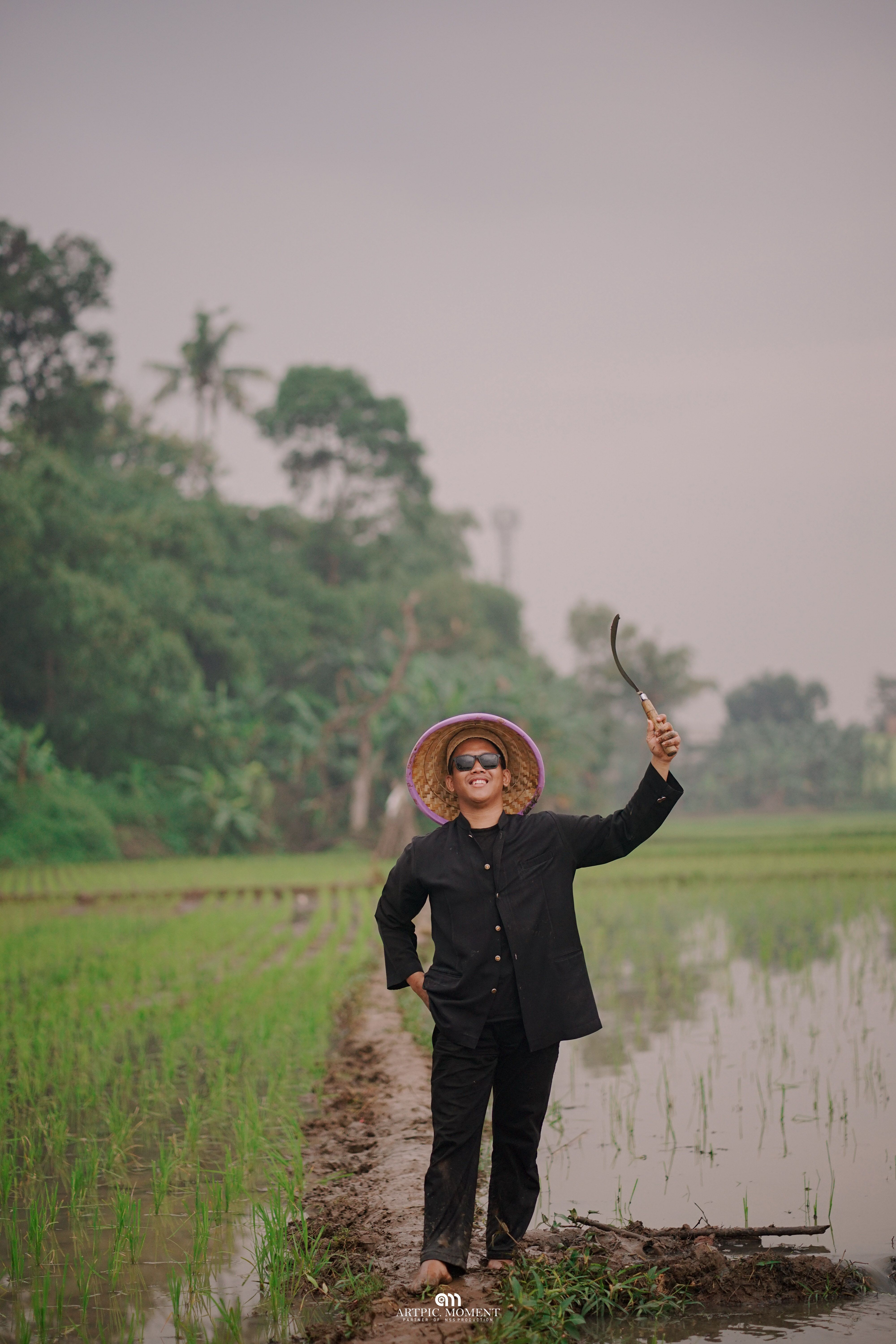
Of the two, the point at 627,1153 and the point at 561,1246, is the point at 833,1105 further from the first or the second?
the point at 561,1246

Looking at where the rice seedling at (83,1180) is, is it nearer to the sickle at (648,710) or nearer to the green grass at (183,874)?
the sickle at (648,710)

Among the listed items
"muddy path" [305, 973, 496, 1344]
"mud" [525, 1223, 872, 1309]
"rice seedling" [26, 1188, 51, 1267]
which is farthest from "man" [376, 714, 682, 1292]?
"rice seedling" [26, 1188, 51, 1267]

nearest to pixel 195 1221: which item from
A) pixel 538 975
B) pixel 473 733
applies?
pixel 538 975

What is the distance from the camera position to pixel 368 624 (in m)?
29.7

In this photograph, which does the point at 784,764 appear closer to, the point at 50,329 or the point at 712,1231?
the point at 50,329

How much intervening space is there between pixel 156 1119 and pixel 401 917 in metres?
1.98

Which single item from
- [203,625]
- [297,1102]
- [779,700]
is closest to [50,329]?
[203,625]

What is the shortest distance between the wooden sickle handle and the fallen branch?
1.17m

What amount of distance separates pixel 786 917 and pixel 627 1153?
21.6ft

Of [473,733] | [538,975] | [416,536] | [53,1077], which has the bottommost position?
[53,1077]

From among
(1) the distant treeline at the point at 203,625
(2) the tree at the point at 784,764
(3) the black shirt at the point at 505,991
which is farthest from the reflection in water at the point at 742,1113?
(2) the tree at the point at 784,764

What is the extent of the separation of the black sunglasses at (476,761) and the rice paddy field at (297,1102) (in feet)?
3.85

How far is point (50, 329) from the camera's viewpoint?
23.0 m

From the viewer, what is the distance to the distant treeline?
2028cm
